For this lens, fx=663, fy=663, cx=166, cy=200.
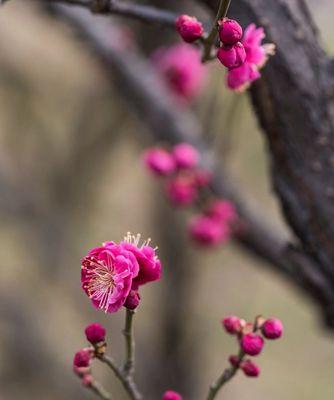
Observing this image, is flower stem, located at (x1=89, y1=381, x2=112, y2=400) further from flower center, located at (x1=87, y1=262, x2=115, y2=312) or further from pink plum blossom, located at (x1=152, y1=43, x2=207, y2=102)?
pink plum blossom, located at (x1=152, y1=43, x2=207, y2=102)

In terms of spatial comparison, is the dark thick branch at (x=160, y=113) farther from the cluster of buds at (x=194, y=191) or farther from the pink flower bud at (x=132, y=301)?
the pink flower bud at (x=132, y=301)

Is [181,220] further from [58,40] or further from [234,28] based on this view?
[234,28]

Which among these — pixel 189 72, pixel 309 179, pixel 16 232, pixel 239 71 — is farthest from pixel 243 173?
pixel 239 71

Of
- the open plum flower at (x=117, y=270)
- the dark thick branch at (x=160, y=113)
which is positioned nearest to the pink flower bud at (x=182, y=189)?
the dark thick branch at (x=160, y=113)

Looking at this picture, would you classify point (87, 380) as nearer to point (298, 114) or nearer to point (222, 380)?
point (222, 380)

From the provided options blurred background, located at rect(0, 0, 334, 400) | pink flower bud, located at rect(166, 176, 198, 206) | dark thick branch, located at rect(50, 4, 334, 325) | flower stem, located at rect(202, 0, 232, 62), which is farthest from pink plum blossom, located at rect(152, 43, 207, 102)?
flower stem, located at rect(202, 0, 232, 62)

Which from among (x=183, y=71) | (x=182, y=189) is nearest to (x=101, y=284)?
(x=182, y=189)
